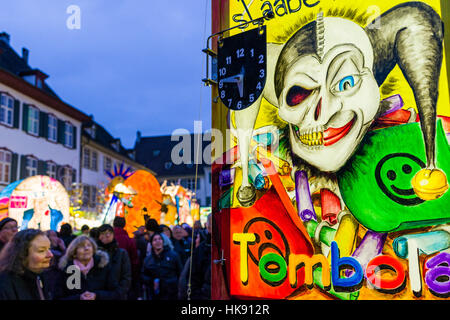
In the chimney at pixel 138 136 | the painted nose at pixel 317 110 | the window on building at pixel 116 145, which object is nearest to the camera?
the painted nose at pixel 317 110

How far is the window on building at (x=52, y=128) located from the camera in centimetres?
2608

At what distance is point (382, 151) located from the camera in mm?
3926

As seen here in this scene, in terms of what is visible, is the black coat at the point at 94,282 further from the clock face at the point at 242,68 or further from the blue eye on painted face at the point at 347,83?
the blue eye on painted face at the point at 347,83

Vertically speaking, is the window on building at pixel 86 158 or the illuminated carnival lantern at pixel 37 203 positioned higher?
the window on building at pixel 86 158

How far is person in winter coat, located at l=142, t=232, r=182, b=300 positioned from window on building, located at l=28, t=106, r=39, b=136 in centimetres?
2007

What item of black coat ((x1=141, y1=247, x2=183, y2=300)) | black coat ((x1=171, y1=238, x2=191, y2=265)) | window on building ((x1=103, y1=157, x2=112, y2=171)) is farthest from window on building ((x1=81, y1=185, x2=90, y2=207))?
black coat ((x1=141, y1=247, x2=183, y2=300))

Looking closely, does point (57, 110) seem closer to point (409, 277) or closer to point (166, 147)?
point (409, 277)

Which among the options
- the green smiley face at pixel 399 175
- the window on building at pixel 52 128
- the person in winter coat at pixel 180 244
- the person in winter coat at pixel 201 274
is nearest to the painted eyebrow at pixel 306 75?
the green smiley face at pixel 399 175

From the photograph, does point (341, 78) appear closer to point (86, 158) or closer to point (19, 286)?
point (19, 286)

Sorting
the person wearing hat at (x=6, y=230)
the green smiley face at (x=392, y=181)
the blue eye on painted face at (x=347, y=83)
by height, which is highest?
the blue eye on painted face at (x=347, y=83)

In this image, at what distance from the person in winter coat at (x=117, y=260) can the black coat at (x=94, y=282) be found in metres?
0.13

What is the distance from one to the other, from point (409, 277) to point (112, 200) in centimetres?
1374

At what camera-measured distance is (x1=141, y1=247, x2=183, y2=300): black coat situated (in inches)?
258

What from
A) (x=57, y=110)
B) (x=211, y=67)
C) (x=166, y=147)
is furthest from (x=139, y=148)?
(x=211, y=67)
